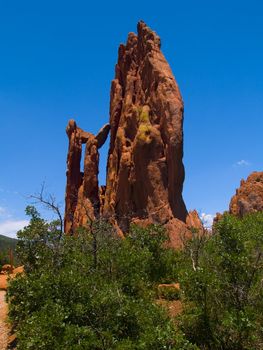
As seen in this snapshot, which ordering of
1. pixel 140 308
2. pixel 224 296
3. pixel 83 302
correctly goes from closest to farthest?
pixel 140 308 → pixel 83 302 → pixel 224 296

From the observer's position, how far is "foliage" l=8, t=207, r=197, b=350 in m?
14.5

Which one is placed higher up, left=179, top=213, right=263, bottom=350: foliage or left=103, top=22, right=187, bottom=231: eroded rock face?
→ left=103, top=22, right=187, bottom=231: eroded rock face

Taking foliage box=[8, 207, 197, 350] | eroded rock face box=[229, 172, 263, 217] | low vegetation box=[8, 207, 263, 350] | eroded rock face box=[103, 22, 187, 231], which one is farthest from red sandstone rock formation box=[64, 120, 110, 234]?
low vegetation box=[8, 207, 263, 350]

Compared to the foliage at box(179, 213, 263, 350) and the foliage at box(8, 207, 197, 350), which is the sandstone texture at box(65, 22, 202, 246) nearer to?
the foliage at box(8, 207, 197, 350)

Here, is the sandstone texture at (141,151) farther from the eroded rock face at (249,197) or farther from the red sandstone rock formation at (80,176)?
the eroded rock face at (249,197)

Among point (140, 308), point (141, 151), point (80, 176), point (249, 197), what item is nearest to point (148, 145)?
point (141, 151)

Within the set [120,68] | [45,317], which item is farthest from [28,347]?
[120,68]

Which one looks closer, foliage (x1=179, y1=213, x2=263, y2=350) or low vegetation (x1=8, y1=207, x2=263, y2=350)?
low vegetation (x1=8, y1=207, x2=263, y2=350)

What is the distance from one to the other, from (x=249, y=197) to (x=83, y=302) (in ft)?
185

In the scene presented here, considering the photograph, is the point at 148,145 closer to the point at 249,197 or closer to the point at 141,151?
the point at 141,151

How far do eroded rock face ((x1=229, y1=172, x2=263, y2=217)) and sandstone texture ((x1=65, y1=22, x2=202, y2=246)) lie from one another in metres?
16.8

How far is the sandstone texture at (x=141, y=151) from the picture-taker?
50.2m

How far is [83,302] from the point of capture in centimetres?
1698

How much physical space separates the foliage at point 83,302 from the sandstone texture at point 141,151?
24717 mm
